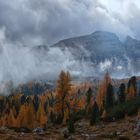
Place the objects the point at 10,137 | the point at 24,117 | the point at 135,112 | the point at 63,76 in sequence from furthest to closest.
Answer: the point at 24,117 → the point at 63,76 → the point at 135,112 → the point at 10,137

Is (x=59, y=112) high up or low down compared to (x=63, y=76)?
down

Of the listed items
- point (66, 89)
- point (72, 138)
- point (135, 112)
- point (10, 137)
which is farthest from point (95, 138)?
point (66, 89)

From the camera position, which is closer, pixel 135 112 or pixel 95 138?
pixel 95 138

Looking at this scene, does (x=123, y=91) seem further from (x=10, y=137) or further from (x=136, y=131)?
(x=10, y=137)

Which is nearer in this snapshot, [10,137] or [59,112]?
[10,137]

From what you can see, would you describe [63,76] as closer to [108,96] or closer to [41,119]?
[108,96]

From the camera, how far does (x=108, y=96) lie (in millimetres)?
112375

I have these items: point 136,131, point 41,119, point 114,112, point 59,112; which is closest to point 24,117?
point 41,119

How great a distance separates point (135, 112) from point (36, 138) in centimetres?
4188

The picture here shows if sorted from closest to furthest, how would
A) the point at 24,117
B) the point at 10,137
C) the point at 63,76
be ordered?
the point at 10,137 < the point at 63,76 < the point at 24,117

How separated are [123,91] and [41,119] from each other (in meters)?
30.6

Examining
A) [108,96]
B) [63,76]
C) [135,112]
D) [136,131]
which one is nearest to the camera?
[136,131]

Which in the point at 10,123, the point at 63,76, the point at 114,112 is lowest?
the point at 10,123

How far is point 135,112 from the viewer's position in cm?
7919
